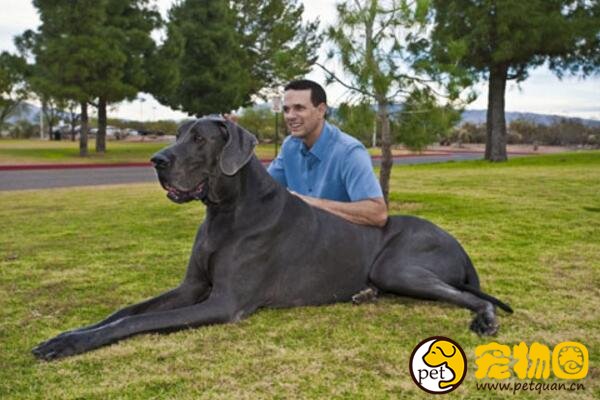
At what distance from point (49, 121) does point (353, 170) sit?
215 feet

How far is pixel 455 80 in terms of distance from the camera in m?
9.26

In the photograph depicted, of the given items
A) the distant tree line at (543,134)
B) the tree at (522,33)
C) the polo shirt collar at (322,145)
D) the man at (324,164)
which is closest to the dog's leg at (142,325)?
the man at (324,164)

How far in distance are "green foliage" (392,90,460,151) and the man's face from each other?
526cm

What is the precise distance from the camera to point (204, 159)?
3445mm

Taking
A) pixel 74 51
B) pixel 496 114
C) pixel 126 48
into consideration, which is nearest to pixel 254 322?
pixel 496 114

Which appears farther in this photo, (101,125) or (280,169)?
(101,125)

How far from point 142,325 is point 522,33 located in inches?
859

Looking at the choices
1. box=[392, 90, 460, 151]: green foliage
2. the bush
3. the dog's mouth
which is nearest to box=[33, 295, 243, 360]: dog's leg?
the dog's mouth

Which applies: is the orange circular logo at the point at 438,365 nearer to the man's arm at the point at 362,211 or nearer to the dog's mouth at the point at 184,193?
the man's arm at the point at 362,211

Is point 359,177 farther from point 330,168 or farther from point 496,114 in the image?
point 496,114

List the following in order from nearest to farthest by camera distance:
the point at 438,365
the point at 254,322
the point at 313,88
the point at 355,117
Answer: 1. the point at 438,365
2. the point at 254,322
3. the point at 313,88
4. the point at 355,117

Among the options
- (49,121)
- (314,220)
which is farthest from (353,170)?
(49,121)

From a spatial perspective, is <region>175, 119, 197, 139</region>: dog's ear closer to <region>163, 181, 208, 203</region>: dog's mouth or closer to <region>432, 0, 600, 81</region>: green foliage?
<region>163, 181, 208, 203</region>: dog's mouth

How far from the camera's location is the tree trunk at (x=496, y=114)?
25.6m
